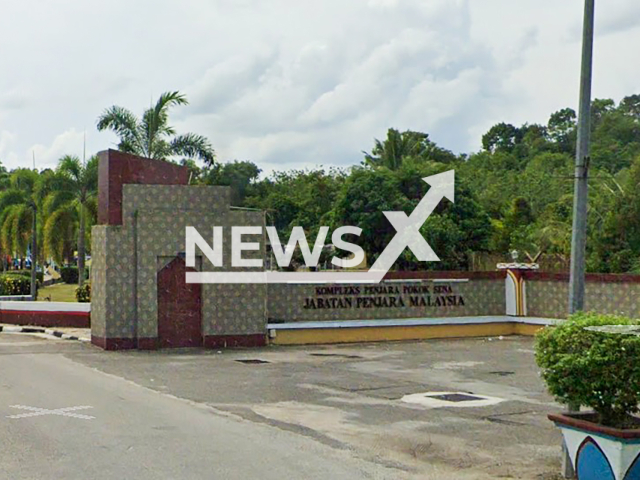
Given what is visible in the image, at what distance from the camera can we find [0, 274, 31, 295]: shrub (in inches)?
1499

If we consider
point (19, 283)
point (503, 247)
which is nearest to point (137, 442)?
point (19, 283)

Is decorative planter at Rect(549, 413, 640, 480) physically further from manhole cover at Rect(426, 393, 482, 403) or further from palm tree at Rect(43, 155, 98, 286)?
palm tree at Rect(43, 155, 98, 286)

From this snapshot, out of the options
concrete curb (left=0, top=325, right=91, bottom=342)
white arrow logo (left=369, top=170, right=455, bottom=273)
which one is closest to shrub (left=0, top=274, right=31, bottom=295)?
concrete curb (left=0, top=325, right=91, bottom=342)

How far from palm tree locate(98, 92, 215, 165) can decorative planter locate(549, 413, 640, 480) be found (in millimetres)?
27851

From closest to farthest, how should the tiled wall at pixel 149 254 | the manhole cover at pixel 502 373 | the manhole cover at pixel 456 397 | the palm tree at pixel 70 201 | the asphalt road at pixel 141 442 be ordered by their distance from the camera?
1. the asphalt road at pixel 141 442
2. the manhole cover at pixel 456 397
3. the manhole cover at pixel 502 373
4. the tiled wall at pixel 149 254
5. the palm tree at pixel 70 201

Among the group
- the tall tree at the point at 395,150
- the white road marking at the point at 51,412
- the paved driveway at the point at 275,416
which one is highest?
the tall tree at the point at 395,150

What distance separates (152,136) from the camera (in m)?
34.6

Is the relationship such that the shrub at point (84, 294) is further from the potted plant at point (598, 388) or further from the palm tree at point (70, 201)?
the potted plant at point (598, 388)

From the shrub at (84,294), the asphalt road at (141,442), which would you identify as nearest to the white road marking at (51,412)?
the asphalt road at (141,442)

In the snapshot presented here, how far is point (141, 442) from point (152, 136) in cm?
2564

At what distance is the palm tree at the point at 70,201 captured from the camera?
40812 mm

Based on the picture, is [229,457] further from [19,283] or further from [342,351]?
[19,283]

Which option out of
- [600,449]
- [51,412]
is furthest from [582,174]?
[51,412]

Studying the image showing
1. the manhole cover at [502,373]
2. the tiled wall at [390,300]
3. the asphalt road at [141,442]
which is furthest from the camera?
the tiled wall at [390,300]
